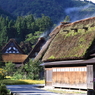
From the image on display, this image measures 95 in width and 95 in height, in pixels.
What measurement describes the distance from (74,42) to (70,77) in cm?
356

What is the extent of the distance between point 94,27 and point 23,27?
294 feet

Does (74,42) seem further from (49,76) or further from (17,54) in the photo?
(17,54)

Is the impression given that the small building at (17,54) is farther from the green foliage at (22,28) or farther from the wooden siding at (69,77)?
the green foliage at (22,28)

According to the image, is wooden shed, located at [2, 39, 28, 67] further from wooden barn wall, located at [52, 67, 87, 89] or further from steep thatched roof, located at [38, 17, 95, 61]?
wooden barn wall, located at [52, 67, 87, 89]

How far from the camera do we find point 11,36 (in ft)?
371

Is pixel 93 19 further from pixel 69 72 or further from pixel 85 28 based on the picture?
pixel 69 72

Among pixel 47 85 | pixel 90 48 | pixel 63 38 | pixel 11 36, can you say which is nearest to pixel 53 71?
pixel 47 85

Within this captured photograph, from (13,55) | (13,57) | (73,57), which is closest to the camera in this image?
(73,57)

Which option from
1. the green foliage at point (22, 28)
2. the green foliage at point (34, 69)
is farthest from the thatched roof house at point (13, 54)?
the green foliage at point (22, 28)

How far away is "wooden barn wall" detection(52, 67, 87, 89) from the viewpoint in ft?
78.5

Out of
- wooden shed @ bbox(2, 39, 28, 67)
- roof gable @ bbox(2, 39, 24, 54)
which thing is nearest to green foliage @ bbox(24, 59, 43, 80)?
wooden shed @ bbox(2, 39, 28, 67)

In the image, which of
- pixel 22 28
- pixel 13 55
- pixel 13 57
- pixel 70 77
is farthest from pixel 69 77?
pixel 22 28

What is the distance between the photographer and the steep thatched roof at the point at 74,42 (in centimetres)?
2434

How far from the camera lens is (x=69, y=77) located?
2567 cm
